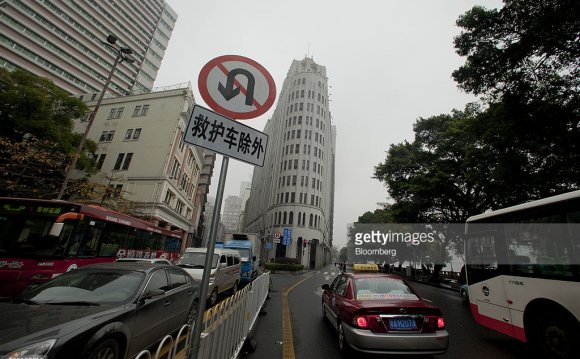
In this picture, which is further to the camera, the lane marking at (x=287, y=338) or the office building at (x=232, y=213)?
the office building at (x=232, y=213)

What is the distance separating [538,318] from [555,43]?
10516mm

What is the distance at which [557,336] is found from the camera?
4680mm

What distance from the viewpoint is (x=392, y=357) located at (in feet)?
15.3

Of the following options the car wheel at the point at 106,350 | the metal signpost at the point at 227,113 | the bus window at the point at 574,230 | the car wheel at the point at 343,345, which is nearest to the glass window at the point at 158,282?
the car wheel at the point at 106,350

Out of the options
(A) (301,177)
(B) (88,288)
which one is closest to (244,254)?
(B) (88,288)

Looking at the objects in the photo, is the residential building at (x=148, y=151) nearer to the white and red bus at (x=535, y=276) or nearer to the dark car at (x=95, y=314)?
the dark car at (x=95, y=314)

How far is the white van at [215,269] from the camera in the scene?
29.5ft

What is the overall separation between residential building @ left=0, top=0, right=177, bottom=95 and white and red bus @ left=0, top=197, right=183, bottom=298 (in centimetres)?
2935

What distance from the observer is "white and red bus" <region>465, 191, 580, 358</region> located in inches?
185

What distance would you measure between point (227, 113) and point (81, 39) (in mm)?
68721

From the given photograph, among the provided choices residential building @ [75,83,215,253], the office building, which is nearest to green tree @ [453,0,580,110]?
residential building @ [75,83,215,253]

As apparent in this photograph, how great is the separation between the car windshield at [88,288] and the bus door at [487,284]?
7534 mm

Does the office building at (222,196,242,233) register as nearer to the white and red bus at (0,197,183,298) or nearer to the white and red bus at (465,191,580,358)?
the white and red bus at (0,197,183,298)

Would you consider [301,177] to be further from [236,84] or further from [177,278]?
[236,84]
